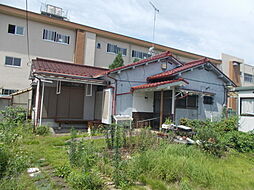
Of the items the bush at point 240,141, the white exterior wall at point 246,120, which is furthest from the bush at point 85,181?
the white exterior wall at point 246,120

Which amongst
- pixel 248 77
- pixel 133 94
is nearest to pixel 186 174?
pixel 133 94

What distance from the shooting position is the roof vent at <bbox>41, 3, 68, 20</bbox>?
21047 mm

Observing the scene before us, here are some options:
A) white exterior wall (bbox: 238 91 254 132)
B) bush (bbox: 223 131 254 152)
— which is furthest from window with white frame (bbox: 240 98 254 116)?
bush (bbox: 223 131 254 152)

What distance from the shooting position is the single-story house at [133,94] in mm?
10375

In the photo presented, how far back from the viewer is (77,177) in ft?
10.9

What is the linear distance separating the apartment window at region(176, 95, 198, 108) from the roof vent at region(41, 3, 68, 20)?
17.6 m

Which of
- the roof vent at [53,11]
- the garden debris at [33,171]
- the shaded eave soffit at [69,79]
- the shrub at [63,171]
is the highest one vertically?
the roof vent at [53,11]

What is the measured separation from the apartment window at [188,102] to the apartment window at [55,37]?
14.1 meters

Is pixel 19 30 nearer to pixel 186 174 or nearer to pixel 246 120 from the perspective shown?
pixel 186 174

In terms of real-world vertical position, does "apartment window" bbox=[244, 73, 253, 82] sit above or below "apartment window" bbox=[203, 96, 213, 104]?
above

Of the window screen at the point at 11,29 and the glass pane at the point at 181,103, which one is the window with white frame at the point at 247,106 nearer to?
the glass pane at the point at 181,103

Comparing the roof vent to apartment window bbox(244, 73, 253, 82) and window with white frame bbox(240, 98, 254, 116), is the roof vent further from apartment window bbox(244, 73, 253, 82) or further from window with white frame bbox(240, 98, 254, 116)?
apartment window bbox(244, 73, 253, 82)

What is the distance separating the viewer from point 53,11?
2127 cm

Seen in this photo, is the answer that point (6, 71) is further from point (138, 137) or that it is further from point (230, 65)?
point (230, 65)
